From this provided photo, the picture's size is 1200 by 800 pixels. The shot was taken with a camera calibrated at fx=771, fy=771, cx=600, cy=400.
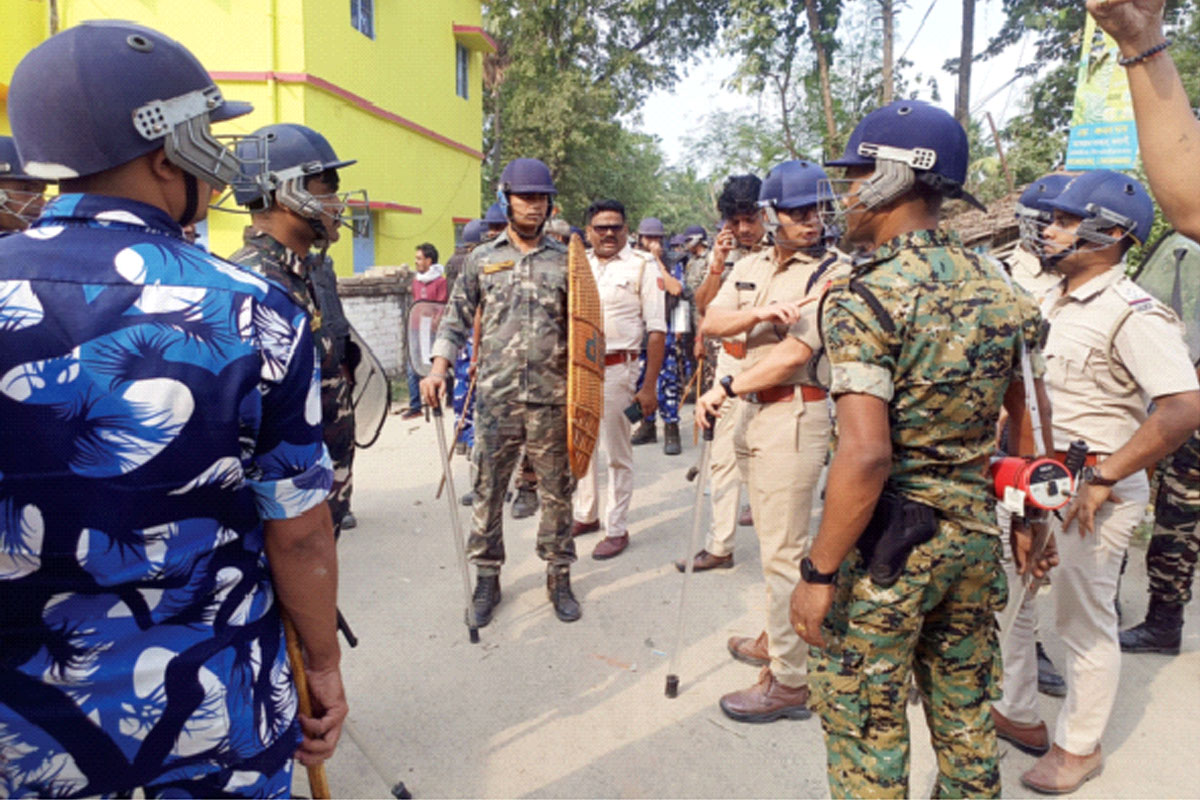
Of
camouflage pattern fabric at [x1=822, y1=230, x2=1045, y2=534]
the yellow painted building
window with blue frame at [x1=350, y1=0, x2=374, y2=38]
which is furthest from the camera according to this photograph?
window with blue frame at [x1=350, y1=0, x2=374, y2=38]

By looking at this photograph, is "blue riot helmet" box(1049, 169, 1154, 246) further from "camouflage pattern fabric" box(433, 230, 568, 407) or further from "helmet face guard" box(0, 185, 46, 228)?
"helmet face guard" box(0, 185, 46, 228)

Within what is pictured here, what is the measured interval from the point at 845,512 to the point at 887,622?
1.10 ft

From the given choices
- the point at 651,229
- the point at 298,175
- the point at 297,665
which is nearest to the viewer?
the point at 297,665

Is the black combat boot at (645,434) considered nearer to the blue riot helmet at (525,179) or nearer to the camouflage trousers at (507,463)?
the camouflage trousers at (507,463)

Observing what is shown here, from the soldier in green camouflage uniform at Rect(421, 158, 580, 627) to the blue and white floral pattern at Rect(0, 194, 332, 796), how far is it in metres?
2.64

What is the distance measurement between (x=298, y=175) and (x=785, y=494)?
2196mm

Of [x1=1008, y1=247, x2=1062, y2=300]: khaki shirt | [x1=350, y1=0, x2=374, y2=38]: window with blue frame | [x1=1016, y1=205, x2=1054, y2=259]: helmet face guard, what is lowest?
[x1=1008, y1=247, x2=1062, y2=300]: khaki shirt

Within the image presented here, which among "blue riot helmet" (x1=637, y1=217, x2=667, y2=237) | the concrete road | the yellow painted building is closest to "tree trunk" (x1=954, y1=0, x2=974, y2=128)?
"blue riot helmet" (x1=637, y1=217, x2=667, y2=237)

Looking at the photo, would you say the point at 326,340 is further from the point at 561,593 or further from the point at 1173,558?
the point at 1173,558

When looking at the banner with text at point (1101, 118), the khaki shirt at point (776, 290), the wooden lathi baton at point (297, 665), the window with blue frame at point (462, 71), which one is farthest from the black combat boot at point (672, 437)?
the window with blue frame at point (462, 71)

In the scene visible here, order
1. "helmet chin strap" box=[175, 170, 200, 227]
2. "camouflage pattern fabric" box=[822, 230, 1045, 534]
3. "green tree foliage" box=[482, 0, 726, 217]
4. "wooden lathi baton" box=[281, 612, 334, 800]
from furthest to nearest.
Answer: "green tree foliage" box=[482, 0, 726, 217] < "camouflage pattern fabric" box=[822, 230, 1045, 534] < "wooden lathi baton" box=[281, 612, 334, 800] < "helmet chin strap" box=[175, 170, 200, 227]

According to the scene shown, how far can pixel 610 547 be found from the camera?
16.8ft

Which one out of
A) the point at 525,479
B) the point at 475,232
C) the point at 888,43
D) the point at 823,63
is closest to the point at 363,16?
the point at 475,232

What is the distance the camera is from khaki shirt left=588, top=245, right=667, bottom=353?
18.2 ft
